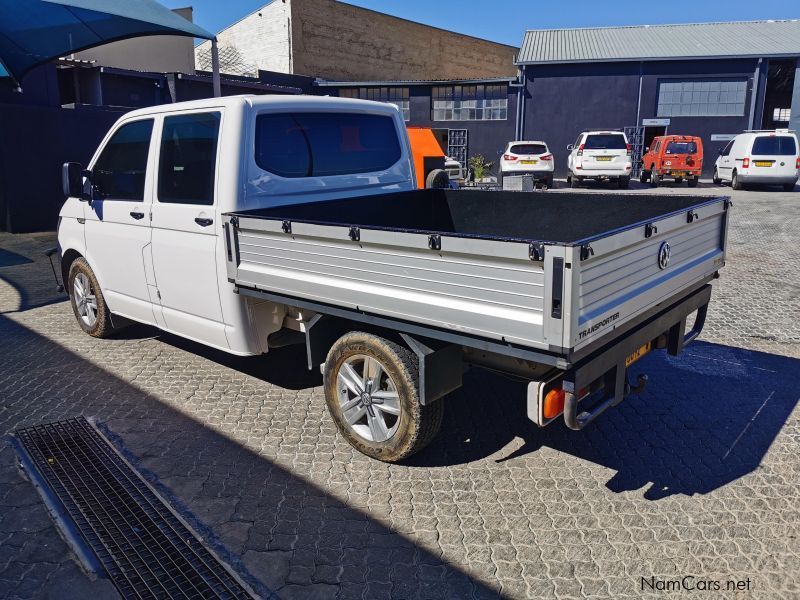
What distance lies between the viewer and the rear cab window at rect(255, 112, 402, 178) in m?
4.76

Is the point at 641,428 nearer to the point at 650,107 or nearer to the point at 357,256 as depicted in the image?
the point at 357,256

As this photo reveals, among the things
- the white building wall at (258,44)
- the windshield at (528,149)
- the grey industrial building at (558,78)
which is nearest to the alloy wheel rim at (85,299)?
the grey industrial building at (558,78)

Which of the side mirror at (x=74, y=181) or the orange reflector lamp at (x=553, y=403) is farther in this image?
the side mirror at (x=74, y=181)

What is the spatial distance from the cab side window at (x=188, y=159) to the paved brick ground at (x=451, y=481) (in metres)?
1.55

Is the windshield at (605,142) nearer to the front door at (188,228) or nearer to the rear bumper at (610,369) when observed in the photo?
the rear bumper at (610,369)

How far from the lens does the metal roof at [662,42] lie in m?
28.3

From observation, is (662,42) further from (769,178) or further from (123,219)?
(123,219)

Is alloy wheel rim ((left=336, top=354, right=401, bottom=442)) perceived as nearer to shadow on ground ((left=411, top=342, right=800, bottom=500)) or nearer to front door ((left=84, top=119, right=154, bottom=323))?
shadow on ground ((left=411, top=342, right=800, bottom=500))

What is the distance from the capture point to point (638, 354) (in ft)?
12.8

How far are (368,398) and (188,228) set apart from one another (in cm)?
192

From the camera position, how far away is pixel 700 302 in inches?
173

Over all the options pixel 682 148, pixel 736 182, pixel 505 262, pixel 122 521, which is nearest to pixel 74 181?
pixel 122 521

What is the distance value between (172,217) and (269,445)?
1883 millimetres

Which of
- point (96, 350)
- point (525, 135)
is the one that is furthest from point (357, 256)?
point (525, 135)
